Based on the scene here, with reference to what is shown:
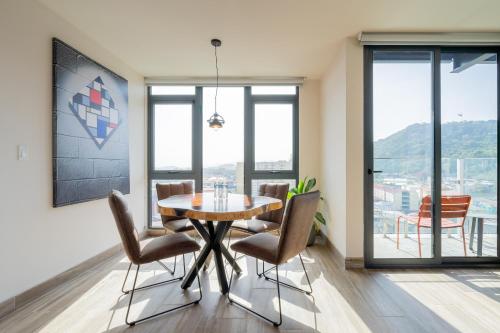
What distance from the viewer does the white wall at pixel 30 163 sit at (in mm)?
1871

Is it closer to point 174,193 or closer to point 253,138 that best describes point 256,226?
point 174,193

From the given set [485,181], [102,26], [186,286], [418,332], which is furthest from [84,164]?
[485,181]

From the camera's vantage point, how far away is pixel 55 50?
87.9 inches

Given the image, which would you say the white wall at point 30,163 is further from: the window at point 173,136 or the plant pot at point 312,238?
the plant pot at point 312,238

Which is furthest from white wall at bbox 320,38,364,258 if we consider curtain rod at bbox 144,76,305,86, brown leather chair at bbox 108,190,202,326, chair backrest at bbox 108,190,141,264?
chair backrest at bbox 108,190,141,264

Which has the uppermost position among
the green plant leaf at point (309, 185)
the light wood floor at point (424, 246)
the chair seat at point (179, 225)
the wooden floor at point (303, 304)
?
the green plant leaf at point (309, 185)

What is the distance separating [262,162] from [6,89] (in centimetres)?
311

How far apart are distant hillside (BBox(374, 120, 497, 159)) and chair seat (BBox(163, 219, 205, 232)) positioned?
7.68ft

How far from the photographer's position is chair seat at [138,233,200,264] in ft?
6.09

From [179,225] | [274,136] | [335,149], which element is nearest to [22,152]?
[179,225]

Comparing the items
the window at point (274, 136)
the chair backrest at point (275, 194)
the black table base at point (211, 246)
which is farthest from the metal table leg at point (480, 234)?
Answer: the black table base at point (211, 246)

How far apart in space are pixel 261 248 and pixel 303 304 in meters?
0.62

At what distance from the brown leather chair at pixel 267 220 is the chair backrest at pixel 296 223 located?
2.57 feet

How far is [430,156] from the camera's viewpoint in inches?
108
